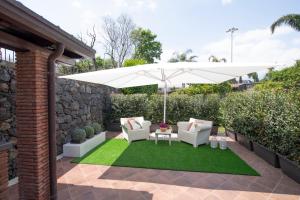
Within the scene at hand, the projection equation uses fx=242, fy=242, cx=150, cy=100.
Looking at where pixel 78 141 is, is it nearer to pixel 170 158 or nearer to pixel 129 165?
pixel 129 165

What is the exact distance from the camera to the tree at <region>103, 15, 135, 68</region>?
104ft

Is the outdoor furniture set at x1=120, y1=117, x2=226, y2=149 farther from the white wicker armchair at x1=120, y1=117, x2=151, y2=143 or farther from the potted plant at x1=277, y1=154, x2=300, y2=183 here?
the potted plant at x1=277, y1=154, x2=300, y2=183

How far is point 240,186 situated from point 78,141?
5.13 metres

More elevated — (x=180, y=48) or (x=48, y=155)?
(x=180, y=48)

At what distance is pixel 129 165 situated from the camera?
22.3ft

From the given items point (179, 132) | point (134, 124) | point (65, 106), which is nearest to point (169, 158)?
point (179, 132)

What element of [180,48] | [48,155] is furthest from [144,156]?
[180,48]

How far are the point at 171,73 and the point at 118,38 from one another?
24883 millimetres

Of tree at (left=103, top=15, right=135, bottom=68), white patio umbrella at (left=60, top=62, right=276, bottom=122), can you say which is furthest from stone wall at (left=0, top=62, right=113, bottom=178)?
tree at (left=103, top=15, right=135, bottom=68)

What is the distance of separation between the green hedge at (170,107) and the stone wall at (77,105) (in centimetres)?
75

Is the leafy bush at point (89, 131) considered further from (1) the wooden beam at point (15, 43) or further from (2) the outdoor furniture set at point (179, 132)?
(1) the wooden beam at point (15, 43)

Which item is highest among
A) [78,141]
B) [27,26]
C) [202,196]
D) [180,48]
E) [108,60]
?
[180,48]

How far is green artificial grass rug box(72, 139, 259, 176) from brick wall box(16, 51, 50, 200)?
3031 millimetres

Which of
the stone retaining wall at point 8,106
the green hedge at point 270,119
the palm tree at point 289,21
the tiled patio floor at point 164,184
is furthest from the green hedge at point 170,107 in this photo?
the palm tree at point 289,21
